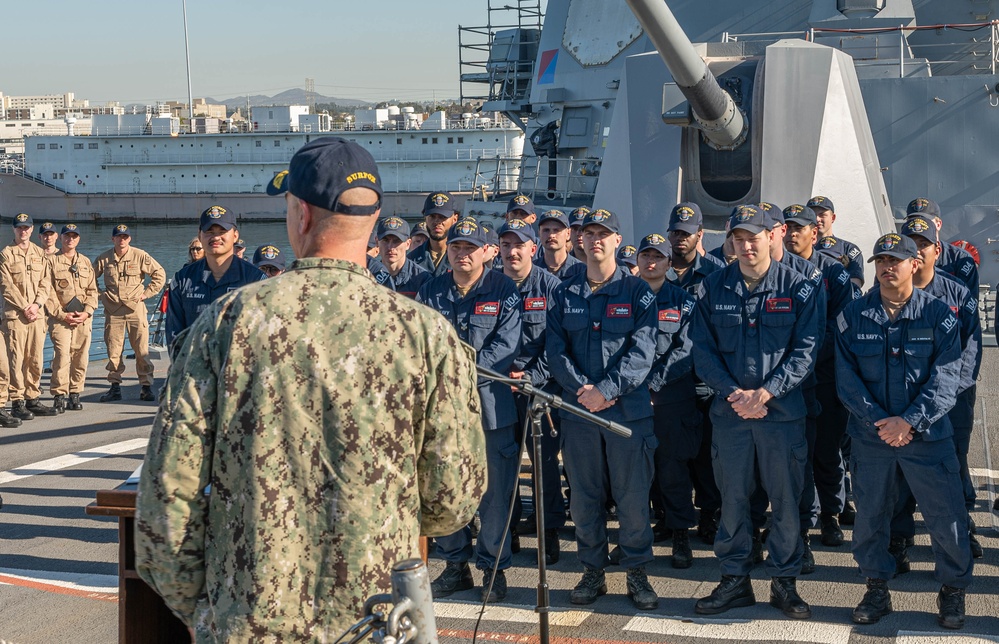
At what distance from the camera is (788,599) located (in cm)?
509

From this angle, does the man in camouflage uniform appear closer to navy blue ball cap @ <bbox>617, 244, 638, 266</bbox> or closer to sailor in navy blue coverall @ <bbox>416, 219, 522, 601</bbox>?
sailor in navy blue coverall @ <bbox>416, 219, 522, 601</bbox>

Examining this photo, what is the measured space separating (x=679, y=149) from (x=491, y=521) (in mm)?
4377

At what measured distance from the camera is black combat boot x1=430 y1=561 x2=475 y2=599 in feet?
18.2

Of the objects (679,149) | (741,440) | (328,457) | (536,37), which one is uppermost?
(536,37)

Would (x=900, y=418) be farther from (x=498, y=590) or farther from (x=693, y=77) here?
(x=693, y=77)

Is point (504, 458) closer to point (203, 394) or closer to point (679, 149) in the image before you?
point (203, 394)

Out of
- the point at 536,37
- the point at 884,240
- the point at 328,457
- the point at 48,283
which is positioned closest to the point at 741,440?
the point at 884,240

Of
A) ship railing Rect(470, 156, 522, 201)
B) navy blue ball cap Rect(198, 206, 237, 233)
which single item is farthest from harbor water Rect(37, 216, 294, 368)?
navy blue ball cap Rect(198, 206, 237, 233)

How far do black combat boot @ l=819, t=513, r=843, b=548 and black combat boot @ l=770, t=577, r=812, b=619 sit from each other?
3.31ft

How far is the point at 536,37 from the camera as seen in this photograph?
2144cm

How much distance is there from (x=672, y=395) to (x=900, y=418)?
1.48 m

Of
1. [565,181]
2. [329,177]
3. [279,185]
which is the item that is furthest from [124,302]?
[329,177]

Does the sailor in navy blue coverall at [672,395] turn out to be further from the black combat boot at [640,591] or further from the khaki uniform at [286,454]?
the khaki uniform at [286,454]

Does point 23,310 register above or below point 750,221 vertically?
below
